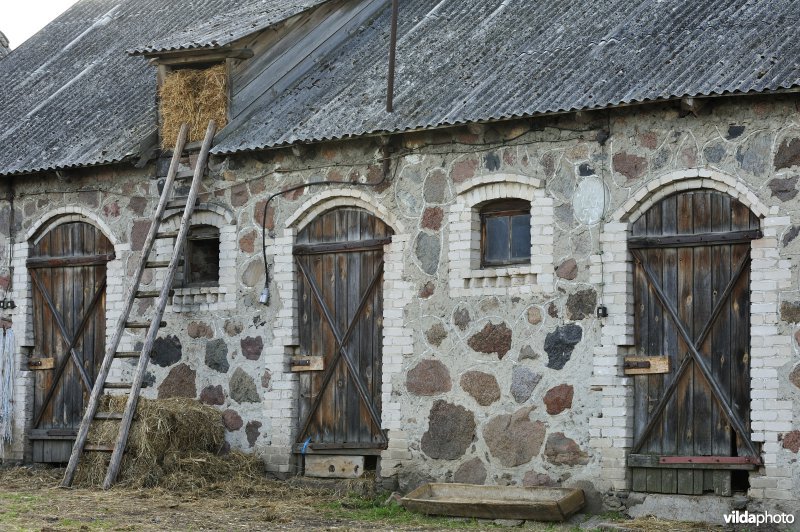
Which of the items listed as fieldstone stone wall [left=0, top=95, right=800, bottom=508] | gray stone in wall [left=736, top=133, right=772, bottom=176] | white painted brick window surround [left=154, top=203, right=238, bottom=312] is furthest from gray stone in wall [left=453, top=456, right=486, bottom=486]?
gray stone in wall [left=736, top=133, right=772, bottom=176]

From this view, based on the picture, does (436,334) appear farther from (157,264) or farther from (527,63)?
(157,264)

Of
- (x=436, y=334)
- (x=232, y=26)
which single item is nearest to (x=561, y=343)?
(x=436, y=334)

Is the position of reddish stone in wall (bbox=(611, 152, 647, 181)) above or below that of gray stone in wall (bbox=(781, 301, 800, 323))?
above

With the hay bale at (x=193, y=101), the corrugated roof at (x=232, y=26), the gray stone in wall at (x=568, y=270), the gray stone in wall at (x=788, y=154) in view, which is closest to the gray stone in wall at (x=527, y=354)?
the gray stone in wall at (x=568, y=270)

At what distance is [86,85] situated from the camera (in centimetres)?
2016

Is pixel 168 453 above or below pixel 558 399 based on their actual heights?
below

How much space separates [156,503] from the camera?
1477 centimetres

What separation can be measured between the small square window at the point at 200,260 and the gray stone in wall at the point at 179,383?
106cm

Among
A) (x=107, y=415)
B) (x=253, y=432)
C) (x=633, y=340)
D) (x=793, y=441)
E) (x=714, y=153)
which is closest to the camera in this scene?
(x=793, y=441)

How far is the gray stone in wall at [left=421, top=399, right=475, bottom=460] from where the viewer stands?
1509 centimetres

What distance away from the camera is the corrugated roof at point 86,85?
60.0ft

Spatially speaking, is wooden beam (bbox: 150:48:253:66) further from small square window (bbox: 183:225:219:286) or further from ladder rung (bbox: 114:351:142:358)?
ladder rung (bbox: 114:351:142:358)

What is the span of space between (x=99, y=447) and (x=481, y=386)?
4.26 metres

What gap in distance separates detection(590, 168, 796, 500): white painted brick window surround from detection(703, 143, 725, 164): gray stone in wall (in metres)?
0.12
